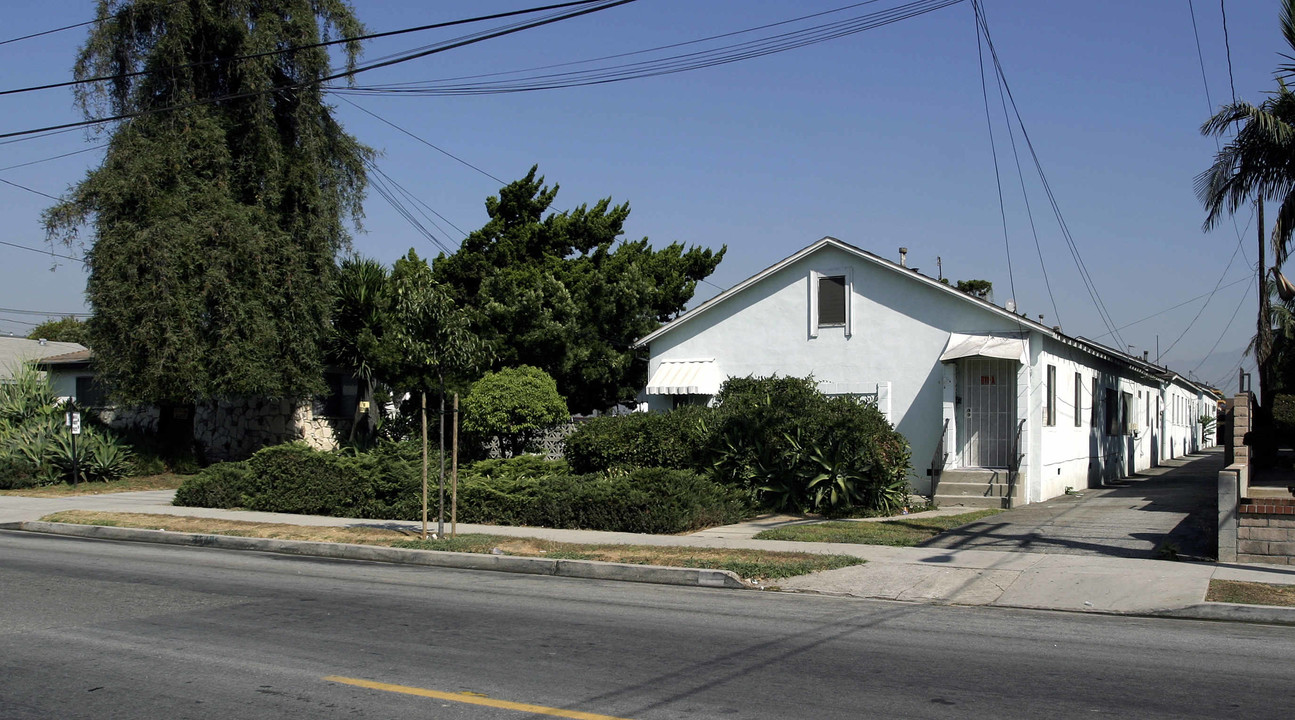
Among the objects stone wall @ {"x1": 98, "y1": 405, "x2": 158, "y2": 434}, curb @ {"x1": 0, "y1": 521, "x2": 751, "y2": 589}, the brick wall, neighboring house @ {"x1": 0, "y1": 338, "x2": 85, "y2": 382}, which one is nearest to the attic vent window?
the brick wall

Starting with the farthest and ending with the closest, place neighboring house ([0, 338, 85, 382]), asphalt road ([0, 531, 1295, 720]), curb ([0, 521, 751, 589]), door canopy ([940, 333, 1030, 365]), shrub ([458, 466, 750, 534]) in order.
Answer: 1. neighboring house ([0, 338, 85, 382])
2. door canopy ([940, 333, 1030, 365])
3. shrub ([458, 466, 750, 534])
4. curb ([0, 521, 751, 589])
5. asphalt road ([0, 531, 1295, 720])

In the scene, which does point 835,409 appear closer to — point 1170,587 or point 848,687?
point 1170,587

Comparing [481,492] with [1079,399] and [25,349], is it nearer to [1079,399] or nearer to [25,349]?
[1079,399]

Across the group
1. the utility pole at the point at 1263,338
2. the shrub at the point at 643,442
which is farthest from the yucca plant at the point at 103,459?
the utility pole at the point at 1263,338

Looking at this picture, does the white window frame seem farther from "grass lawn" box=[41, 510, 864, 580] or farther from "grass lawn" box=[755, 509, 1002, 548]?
"grass lawn" box=[41, 510, 864, 580]

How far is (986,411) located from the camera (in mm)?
20734

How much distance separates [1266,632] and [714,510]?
864cm

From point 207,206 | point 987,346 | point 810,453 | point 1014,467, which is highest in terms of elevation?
point 207,206

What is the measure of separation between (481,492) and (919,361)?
9.55 metres

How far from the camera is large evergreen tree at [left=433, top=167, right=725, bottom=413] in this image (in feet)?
86.8

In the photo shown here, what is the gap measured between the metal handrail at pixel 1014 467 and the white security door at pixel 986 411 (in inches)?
15.5

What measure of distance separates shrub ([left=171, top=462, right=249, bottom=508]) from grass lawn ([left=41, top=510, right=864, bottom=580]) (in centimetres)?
183

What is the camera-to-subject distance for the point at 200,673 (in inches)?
279

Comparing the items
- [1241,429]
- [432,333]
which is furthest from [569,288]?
[1241,429]
